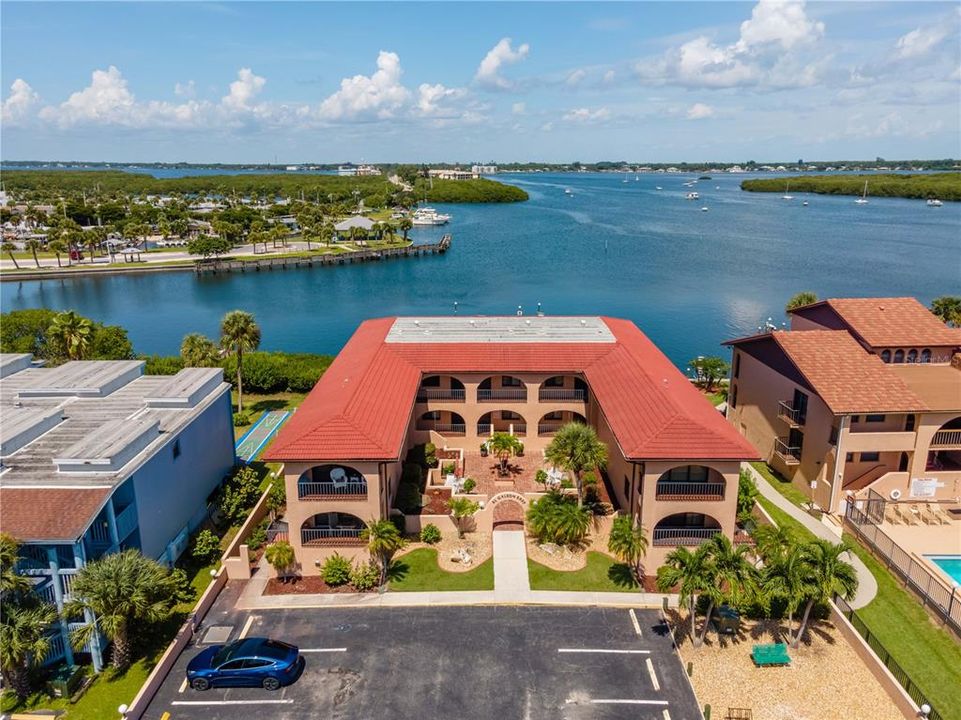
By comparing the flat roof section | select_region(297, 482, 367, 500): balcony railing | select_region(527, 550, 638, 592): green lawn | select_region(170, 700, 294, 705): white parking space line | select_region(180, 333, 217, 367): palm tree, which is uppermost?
the flat roof section

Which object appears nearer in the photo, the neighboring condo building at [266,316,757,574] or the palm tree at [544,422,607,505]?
the neighboring condo building at [266,316,757,574]

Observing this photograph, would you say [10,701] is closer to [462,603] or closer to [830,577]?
[462,603]

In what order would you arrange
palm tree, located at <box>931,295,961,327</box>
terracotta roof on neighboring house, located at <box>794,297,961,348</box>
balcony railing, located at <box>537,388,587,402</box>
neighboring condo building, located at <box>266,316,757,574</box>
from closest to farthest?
1. neighboring condo building, located at <box>266,316,757,574</box>
2. terracotta roof on neighboring house, located at <box>794,297,961,348</box>
3. balcony railing, located at <box>537,388,587,402</box>
4. palm tree, located at <box>931,295,961,327</box>

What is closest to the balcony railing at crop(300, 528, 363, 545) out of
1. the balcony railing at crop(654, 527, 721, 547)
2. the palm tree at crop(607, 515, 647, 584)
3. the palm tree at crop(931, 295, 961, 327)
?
the palm tree at crop(607, 515, 647, 584)

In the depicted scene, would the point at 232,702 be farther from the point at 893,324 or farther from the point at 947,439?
the point at 893,324

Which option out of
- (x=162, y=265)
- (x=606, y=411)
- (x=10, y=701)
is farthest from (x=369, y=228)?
(x=10, y=701)

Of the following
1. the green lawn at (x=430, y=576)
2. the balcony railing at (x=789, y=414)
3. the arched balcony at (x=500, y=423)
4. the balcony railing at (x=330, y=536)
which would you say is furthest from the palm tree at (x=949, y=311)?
the balcony railing at (x=330, y=536)

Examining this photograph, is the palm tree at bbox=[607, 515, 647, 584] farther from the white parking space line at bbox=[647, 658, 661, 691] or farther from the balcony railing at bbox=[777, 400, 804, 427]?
the balcony railing at bbox=[777, 400, 804, 427]
